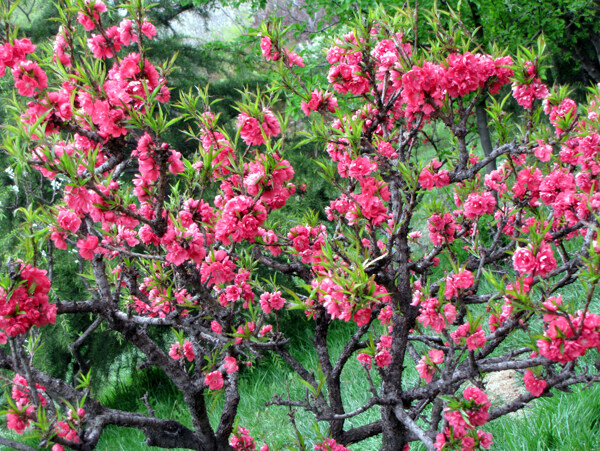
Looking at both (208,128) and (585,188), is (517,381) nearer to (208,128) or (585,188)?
(585,188)

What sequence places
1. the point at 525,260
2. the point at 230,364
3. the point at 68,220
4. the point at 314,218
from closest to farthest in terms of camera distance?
the point at 525,260 → the point at 68,220 → the point at 230,364 → the point at 314,218

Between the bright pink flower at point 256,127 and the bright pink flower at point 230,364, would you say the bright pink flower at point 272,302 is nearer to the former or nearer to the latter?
the bright pink flower at point 230,364

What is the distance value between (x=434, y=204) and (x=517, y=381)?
2.21m

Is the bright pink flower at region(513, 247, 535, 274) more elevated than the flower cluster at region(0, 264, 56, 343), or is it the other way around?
the flower cluster at region(0, 264, 56, 343)

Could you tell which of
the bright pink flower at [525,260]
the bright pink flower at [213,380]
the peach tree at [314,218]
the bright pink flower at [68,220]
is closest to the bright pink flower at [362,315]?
the peach tree at [314,218]

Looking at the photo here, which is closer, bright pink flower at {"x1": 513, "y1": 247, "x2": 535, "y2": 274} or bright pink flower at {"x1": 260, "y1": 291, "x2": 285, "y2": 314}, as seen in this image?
bright pink flower at {"x1": 513, "y1": 247, "x2": 535, "y2": 274}

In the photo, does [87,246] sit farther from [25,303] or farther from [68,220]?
[25,303]

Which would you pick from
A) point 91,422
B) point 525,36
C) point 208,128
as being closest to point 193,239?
point 208,128

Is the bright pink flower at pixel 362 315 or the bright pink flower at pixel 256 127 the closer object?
the bright pink flower at pixel 362 315

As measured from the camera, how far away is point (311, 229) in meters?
2.24

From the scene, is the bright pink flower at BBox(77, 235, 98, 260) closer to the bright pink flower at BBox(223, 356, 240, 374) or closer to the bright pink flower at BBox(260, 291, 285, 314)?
the bright pink flower at BBox(223, 356, 240, 374)

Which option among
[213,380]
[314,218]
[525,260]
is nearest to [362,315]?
[525,260]

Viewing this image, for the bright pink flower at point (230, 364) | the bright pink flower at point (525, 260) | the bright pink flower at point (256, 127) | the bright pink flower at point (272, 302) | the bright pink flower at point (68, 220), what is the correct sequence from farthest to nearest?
the bright pink flower at point (272, 302), the bright pink flower at point (230, 364), the bright pink flower at point (256, 127), the bright pink flower at point (68, 220), the bright pink flower at point (525, 260)

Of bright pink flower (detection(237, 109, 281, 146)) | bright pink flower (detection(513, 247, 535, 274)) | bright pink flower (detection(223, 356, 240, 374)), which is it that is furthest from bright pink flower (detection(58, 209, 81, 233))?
bright pink flower (detection(513, 247, 535, 274))
